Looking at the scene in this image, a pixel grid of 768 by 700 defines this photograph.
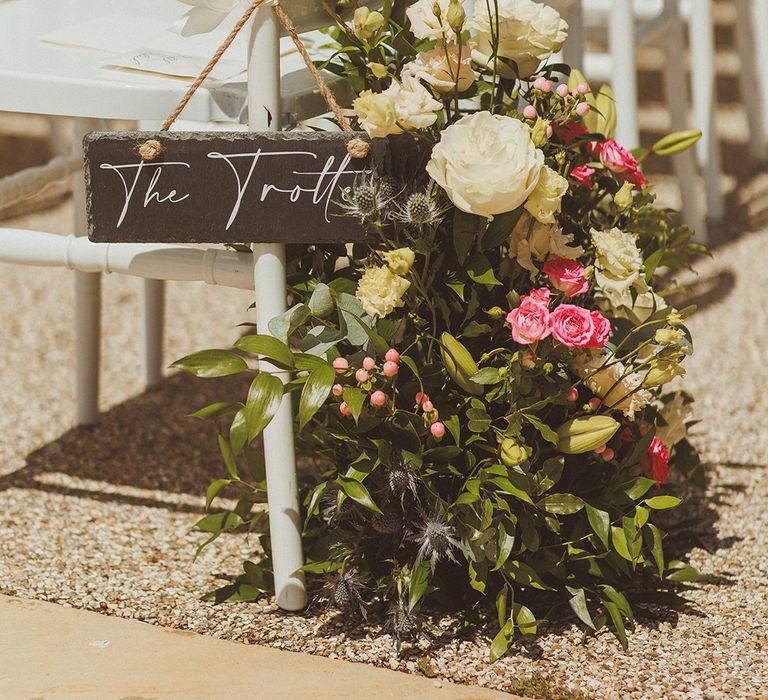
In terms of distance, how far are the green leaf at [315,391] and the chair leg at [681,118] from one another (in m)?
1.62

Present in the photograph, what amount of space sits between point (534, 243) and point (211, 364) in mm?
350

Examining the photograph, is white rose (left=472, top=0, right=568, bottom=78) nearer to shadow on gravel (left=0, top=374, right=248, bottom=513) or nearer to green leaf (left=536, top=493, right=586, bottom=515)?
green leaf (left=536, top=493, right=586, bottom=515)

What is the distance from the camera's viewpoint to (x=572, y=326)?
3.67 feet

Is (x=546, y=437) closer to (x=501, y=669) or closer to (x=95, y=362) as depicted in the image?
(x=501, y=669)

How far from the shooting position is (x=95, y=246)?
1.31 meters

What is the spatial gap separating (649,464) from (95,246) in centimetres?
69

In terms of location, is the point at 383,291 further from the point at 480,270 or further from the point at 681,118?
the point at 681,118

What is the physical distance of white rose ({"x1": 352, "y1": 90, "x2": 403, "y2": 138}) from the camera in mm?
1096

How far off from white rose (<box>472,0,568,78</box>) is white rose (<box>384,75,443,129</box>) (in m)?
0.11

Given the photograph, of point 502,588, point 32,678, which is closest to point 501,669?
point 502,588

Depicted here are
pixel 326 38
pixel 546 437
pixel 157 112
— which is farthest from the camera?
pixel 326 38

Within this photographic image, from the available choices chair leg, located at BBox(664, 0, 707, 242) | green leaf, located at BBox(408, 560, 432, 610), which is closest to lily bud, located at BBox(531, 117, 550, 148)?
green leaf, located at BBox(408, 560, 432, 610)

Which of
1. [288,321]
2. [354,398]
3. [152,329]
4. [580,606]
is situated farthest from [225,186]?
[152,329]

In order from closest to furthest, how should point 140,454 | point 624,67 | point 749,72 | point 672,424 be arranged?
point 672,424, point 140,454, point 624,67, point 749,72
